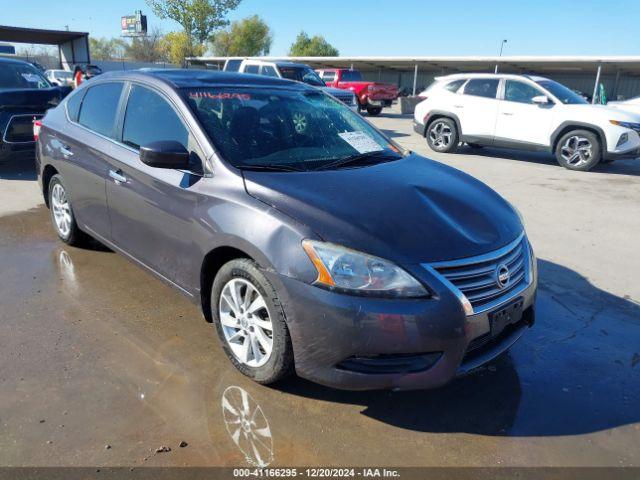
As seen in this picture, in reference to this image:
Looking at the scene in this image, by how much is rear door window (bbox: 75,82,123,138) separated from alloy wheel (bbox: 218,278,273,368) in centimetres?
181

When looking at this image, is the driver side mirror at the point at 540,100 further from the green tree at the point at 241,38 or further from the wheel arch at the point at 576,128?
the green tree at the point at 241,38

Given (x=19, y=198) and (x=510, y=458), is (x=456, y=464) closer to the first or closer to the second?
(x=510, y=458)

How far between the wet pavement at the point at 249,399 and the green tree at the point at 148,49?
234 feet

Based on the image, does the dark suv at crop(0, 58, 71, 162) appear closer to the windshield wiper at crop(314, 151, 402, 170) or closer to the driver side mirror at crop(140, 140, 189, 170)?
the driver side mirror at crop(140, 140, 189, 170)

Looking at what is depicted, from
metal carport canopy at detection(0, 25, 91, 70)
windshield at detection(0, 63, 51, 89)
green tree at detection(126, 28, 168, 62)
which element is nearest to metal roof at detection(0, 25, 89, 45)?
metal carport canopy at detection(0, 25, 91, 70)

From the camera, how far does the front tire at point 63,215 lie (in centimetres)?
468

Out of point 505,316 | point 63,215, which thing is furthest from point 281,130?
point 63,215

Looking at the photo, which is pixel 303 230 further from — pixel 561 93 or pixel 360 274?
pixel 561 93

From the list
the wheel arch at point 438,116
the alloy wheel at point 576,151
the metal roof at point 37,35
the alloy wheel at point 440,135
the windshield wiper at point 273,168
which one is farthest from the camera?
the metal roof at point 37,35

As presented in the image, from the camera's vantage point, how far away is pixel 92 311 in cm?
372

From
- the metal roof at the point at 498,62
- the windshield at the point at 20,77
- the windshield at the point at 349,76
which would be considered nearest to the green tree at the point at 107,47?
the metal roof at the point at 498,62

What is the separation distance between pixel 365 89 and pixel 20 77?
49.8 feet

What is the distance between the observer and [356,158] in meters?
3.45

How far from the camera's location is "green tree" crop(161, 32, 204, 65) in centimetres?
6253
